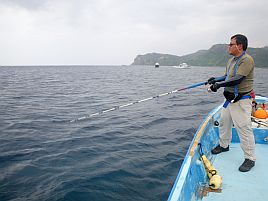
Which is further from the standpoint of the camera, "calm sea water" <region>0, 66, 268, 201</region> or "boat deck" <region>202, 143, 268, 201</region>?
"calm sea water" <region>0, 66, 268, 201</region>

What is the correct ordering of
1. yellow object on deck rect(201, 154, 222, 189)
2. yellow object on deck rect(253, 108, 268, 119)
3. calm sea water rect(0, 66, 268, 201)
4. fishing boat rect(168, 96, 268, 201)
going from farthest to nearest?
yellow object on deck rect(253, 108, 268, 119) < calm sea water rect(0, 66, 268, 201) < yellow object on deck rect(201, 154, 222, 189) < fishing boat rect(168, 96, 268, 201)

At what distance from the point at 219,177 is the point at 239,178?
60cm

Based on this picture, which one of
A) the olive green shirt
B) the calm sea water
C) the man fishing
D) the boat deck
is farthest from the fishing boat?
the olive green shirt

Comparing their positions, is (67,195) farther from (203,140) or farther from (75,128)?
(75,128)

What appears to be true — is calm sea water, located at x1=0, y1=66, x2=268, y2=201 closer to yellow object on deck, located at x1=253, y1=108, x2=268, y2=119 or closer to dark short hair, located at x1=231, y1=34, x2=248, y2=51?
yellow object on deck, located at x1=253, y1=108, x2=268, y2=119

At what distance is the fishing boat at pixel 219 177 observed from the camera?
379 centimetres

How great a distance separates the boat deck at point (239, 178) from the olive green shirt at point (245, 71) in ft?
5.82

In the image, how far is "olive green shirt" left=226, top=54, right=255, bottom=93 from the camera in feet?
14.9

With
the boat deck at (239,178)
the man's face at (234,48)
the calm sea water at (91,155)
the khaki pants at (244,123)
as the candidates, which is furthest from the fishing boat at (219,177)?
the man's face at (234,48)

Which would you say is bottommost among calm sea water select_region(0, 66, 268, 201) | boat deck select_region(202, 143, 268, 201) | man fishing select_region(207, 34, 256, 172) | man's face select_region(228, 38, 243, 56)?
calm sea water select_region(0, 66, 268, 201)

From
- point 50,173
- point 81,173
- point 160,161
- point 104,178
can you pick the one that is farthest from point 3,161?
point 160,161

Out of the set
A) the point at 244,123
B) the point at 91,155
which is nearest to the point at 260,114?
the point at 244,123

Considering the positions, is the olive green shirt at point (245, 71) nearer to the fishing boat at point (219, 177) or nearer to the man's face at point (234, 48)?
the man's face at point (234, 48)

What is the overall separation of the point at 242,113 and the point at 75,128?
782 cm
